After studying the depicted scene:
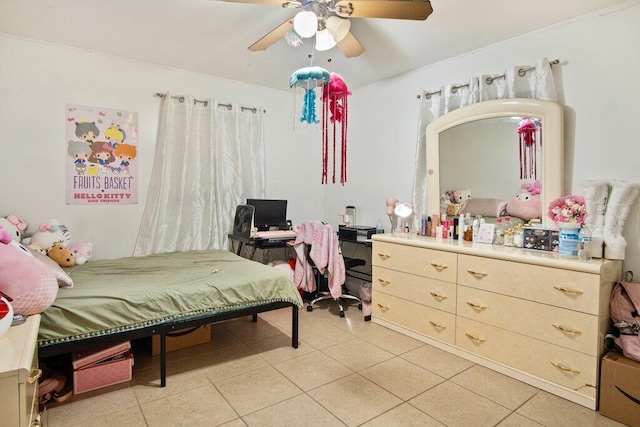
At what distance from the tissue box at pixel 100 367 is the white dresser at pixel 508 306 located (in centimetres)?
205

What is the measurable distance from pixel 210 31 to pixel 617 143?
9.94 feet

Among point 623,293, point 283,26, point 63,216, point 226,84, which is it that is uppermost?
point 226,84

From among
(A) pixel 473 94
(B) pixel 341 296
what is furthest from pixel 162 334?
(A) pixel 473 94

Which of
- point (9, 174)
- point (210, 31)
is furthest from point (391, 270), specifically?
point (9, 174)

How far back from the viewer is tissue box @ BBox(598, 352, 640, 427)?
1803mm

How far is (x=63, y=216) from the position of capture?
3.12m

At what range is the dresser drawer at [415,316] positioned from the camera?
8.75ft

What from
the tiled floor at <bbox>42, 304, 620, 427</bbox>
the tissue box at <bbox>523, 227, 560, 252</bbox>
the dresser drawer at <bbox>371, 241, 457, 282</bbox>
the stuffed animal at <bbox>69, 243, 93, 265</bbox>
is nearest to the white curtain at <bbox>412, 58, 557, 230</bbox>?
the dresser drawer at <bbox>371, 241, 457, 282</bbox>

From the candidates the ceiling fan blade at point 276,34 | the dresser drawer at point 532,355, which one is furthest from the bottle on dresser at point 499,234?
the ceiling fan blade at point 276,34

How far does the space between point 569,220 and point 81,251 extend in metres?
3.76

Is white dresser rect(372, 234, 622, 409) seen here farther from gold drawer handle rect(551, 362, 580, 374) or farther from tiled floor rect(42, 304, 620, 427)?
tiled floor rect(42, 304, 620, 427)

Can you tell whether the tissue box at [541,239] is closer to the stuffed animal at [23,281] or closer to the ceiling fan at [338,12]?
the ceiling fan at [338,12]

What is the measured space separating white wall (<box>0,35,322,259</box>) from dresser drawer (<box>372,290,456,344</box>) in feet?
8.20

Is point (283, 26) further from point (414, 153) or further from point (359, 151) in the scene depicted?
point (359, 151)
